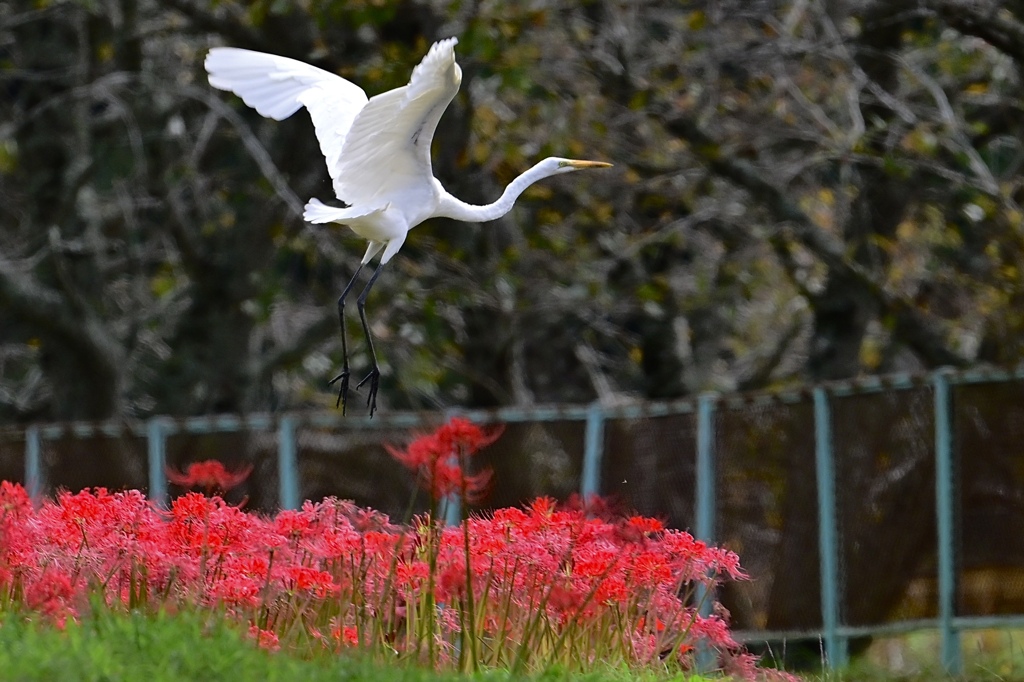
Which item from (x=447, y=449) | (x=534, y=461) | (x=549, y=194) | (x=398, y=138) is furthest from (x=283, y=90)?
(x=549, y=194)

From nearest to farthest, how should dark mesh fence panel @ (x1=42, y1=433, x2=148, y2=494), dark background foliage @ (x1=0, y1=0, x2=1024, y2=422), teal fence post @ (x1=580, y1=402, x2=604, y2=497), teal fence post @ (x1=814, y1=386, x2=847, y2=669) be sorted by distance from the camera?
teal fence post @ (x1=814, y1=386, x2=847, y2=669) → teal fence post @ (x1=580, y1=402, x2=604, y2=497) → dark background foliage @ (x1=0, y1=0, x2=1024, y2=422) → dark mesh fence panel @ (x1=42, y1=433, x2=148, y2=494)

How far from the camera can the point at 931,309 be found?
14047mm

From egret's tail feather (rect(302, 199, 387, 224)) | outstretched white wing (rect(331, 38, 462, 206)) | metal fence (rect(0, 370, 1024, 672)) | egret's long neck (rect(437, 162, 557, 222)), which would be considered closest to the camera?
outstretched white wing (rect(331, 38, 462, 206))

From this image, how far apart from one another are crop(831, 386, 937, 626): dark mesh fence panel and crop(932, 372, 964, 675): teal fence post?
4.3 inches

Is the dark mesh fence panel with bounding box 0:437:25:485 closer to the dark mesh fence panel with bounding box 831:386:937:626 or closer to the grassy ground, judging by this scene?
the grassy ground

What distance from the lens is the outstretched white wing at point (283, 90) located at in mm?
8469

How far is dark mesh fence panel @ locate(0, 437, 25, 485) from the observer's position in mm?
12938

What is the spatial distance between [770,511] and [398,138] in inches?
132

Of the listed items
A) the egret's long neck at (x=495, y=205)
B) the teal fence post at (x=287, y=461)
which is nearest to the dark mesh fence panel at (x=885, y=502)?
the egret's long neck at (x=495, y=205)

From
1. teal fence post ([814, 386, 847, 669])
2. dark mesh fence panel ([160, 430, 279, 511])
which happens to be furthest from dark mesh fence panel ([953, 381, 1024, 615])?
dark mesh fence panel ([160, 430, 279, 511])

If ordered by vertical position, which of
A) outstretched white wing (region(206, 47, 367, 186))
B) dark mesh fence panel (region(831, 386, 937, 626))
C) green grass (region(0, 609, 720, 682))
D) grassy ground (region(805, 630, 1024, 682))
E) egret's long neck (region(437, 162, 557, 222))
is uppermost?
outstretched white wing (region(206, 47, 367, 186))

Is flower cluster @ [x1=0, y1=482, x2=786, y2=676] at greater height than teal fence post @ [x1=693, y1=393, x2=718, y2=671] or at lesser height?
lesser

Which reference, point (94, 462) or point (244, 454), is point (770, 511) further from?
point (94, 462)

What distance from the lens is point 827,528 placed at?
895 centimetres
